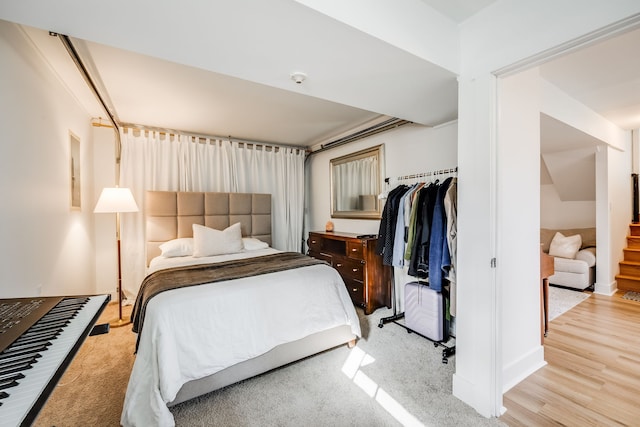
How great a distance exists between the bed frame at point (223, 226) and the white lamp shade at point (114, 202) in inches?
23.8

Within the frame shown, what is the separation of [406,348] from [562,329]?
5.84 ft

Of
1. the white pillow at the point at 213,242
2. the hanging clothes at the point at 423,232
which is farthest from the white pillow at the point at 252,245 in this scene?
the hanging clothes at the point at 423,232

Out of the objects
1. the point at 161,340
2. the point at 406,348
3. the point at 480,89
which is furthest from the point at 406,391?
the point at 480,89

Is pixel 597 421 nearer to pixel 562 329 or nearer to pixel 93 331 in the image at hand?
pixel 562 329

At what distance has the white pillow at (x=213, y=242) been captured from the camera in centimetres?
333

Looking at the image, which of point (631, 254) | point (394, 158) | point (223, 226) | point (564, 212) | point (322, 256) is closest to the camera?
point (394, 158)

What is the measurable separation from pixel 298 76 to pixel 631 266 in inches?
221

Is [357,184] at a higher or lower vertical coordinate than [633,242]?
higher

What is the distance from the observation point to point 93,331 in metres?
1.11

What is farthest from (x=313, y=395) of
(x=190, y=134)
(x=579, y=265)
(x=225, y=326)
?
(x=579, y=265)

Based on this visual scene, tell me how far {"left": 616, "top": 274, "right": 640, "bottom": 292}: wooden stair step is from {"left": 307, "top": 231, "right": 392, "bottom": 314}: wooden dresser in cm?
373

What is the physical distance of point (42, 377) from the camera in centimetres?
69

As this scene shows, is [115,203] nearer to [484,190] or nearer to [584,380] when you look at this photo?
[484,190]

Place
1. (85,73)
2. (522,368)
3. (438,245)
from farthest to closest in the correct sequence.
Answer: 1. (438,245)
2. (85,73)
3. (522,368)
